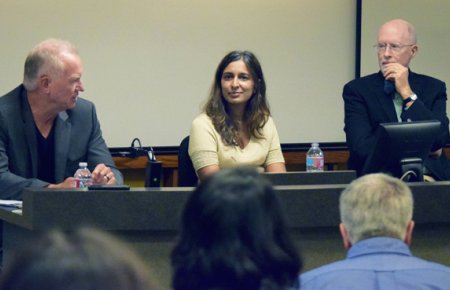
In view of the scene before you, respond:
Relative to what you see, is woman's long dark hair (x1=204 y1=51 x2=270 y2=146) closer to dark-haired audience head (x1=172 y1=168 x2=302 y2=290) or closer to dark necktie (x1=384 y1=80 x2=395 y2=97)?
dark necktie (x1=384 y1=80 x2=395 y2=97)

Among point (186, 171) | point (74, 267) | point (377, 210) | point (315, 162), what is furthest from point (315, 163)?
point (74, 267)

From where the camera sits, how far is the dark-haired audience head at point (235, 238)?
1.62 m

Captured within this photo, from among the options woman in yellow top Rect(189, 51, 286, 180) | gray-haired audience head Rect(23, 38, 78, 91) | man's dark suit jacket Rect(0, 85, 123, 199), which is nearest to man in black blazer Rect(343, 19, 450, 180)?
woman in yellow top Rect(189, 51, 286, 180)

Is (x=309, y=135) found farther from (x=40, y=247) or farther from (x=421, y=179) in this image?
(x=40, y=247)

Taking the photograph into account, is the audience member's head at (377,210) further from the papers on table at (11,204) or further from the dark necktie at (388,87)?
the dark necktie at (388,87)

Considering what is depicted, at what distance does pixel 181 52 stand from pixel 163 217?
2.44 m

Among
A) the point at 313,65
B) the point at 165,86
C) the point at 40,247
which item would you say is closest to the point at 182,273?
the point at 40,247

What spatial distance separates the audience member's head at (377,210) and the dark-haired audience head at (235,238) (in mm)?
879

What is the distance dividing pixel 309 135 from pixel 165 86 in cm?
107

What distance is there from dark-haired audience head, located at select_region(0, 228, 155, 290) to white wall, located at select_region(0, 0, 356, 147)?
461cm

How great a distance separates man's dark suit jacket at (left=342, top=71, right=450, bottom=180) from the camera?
15.7 feet

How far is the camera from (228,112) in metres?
4.78

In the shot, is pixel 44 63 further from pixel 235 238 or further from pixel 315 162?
pixel 235 238

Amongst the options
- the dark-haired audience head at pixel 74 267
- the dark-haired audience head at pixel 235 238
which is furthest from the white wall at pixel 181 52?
the dark-haired audience head at pixel 74 267
